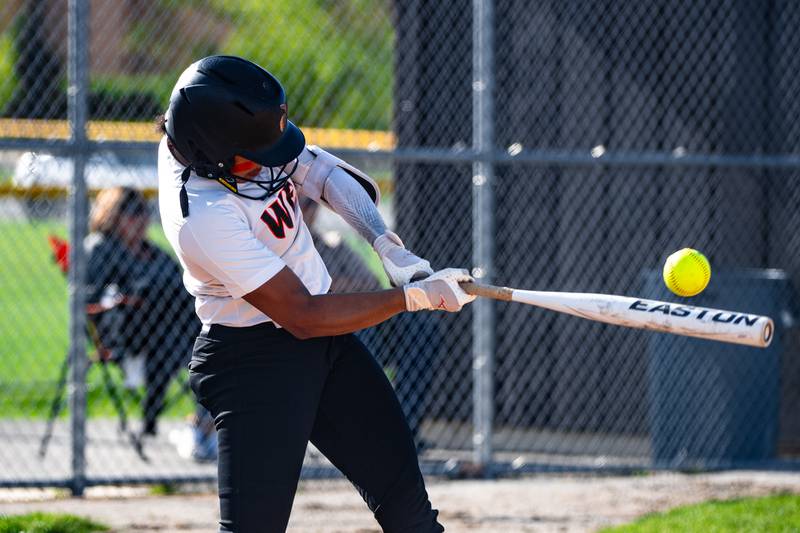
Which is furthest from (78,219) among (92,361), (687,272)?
(687,272)

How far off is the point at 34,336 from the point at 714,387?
26.6ft

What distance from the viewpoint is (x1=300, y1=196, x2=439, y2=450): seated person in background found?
6.61 m

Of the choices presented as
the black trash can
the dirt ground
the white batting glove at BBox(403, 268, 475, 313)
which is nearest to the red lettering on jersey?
the white batting glove at BBox(403, 268, 475, 313)

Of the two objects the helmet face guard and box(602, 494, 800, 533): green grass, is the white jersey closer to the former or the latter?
the helmet face guard

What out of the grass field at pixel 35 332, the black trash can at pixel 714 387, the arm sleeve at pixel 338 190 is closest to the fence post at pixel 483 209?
the black trash can at pixel 714 387

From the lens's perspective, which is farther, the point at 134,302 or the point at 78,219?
the point at 134,302

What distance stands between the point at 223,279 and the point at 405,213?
4.39 meters

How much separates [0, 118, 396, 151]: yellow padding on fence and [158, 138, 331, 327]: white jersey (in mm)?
4128

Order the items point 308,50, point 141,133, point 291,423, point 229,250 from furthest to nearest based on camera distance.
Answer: point 308,50 < point 141,133 < point 291,423 < point 229,250

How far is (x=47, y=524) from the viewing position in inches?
197

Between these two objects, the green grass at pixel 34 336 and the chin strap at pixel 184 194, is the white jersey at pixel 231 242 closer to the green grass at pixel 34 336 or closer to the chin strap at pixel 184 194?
the chin strap at pixel 184 194

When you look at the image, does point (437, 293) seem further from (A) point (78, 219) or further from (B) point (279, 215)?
(A) point (78, 219)

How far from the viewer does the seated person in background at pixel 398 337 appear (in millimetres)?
6613

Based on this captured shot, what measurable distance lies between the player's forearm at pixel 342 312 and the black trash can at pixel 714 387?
3.74 metres
